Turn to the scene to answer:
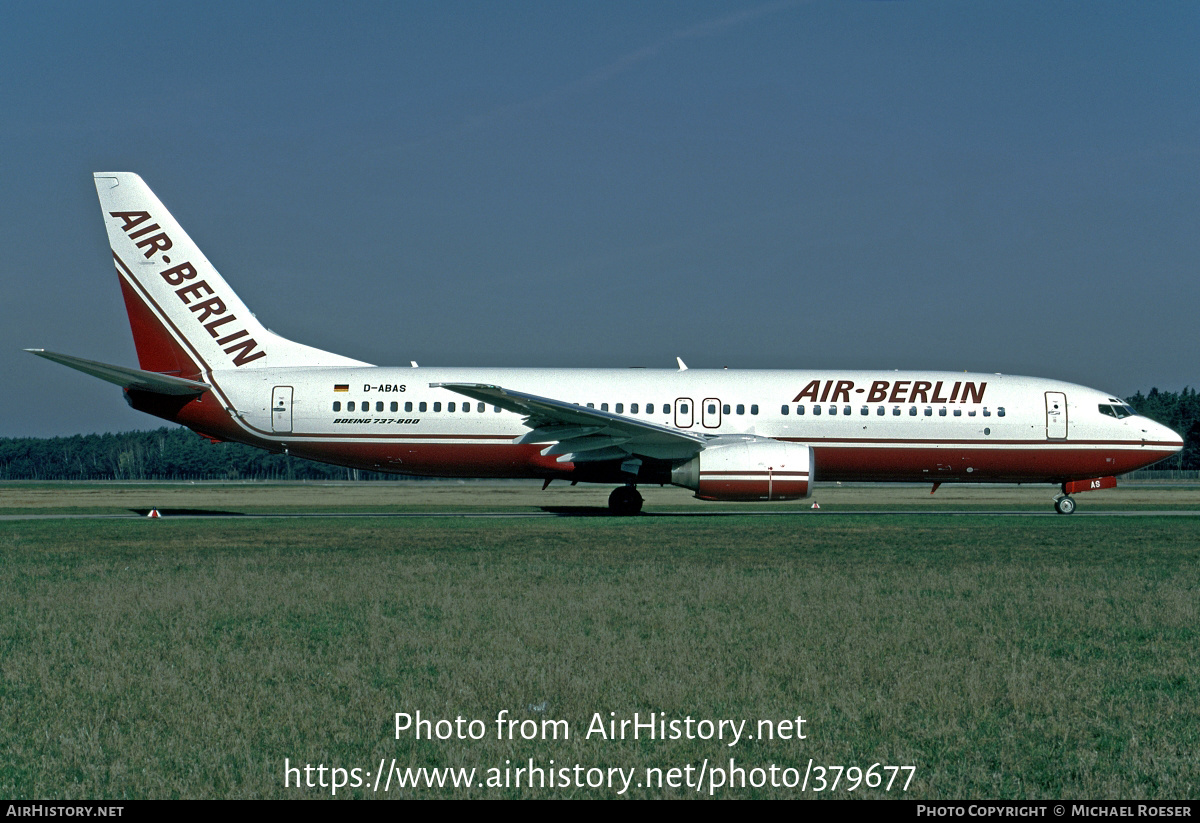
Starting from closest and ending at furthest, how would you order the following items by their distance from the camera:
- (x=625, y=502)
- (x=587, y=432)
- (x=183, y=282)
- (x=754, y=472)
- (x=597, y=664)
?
(x=597, y=664) → (x=754, y=472) → (x=587, y=432) → (x=625, y=502) → (x=183, y=282)

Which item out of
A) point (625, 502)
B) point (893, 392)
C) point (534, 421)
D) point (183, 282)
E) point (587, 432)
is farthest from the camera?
point (893, 392)

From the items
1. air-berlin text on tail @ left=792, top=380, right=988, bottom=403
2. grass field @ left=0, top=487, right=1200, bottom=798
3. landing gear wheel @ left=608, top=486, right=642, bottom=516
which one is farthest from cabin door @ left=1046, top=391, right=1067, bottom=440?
grass field @ left=0, top=487, right=1200, bottom=798

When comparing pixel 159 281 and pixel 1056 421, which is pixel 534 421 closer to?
pixel 159 281

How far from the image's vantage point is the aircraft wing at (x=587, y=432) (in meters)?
24.2

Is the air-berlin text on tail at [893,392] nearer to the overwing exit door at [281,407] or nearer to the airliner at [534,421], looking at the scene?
the airliner at [534,421]

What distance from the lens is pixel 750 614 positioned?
10.1 metres

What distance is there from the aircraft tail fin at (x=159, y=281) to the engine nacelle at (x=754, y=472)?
1295 cm

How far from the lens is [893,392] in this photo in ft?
89.1

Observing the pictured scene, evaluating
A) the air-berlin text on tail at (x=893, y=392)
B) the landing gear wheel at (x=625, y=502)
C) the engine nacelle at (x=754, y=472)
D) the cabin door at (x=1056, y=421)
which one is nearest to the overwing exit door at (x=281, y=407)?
the landing gear wheel at (x=625, y=502)

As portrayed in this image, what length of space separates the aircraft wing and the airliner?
0.10 m

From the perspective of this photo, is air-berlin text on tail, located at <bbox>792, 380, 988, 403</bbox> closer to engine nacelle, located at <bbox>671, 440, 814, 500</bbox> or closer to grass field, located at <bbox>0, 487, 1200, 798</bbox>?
engine nacelle, located at <bbox>671, 440, 814, 500</bbox>

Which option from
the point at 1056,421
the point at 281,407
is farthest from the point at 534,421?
the point at 1056,421

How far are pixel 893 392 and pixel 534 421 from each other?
936 centimetres
